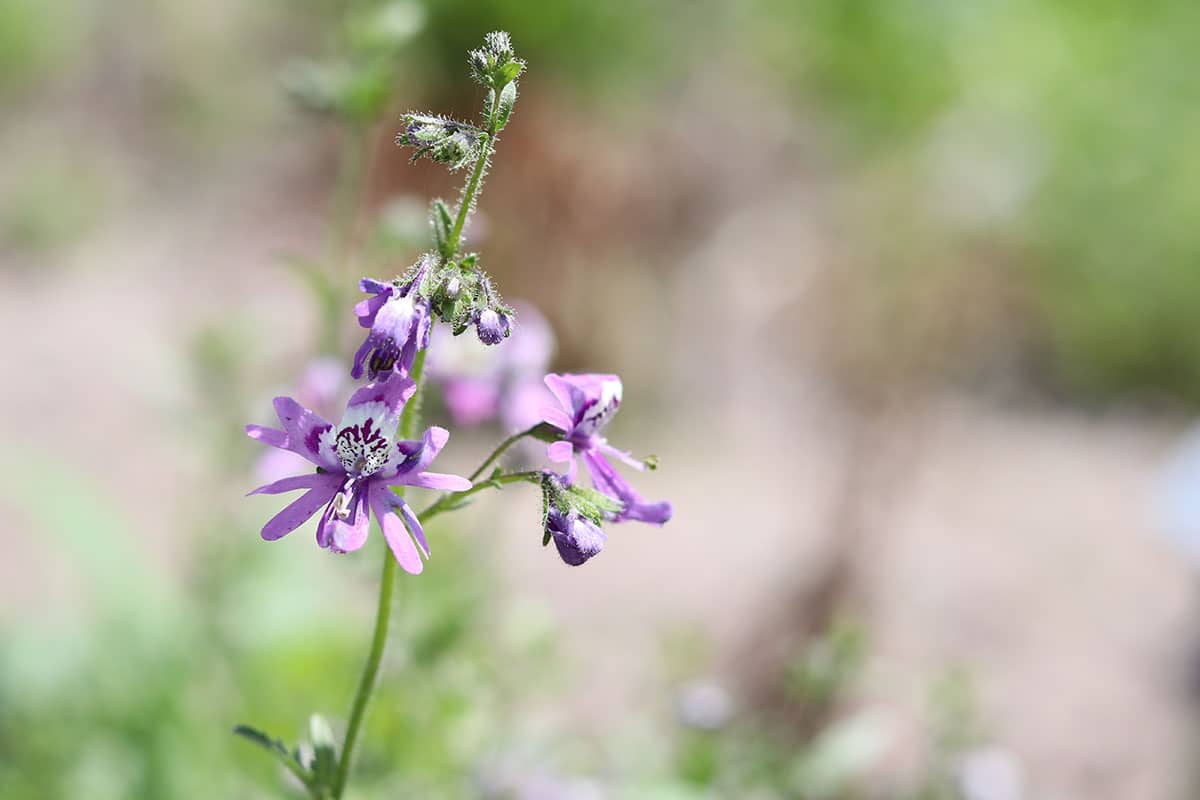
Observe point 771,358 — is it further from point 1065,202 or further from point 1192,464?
point 1192,464

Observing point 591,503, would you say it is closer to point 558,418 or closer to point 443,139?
point 558,418

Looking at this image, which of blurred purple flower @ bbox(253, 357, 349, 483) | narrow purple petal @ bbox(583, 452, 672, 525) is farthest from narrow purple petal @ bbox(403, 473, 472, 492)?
blurred purple flower @ bbox(253, 357, 349, 483)

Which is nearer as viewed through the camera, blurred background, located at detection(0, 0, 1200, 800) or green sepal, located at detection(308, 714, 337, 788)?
green sepal, located at detection(308, 714, 337, 788)

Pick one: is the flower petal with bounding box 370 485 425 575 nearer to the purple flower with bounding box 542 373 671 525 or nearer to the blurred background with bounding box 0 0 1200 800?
the purple flower with bounding box 542 373 671 525

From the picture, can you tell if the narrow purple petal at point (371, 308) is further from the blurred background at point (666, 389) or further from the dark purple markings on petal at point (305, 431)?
the blurred background at point (666, 389)

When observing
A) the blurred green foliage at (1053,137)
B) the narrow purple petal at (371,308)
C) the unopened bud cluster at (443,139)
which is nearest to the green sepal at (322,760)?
the narrow purple petal at (371,308)

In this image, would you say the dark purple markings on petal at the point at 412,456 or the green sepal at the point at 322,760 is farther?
the green sepal at the point at 322,760

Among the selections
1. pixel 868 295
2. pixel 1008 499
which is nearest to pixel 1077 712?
pixel 1008 499
